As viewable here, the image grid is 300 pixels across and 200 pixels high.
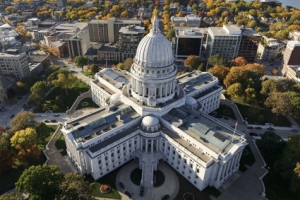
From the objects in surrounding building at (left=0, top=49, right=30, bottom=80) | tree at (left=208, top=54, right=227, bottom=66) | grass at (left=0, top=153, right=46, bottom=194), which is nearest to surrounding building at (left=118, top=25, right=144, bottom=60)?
tree at (left=208, top=54, right=227, bottom=66)

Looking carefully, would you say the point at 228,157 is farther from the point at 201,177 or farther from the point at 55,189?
the point at 55,189

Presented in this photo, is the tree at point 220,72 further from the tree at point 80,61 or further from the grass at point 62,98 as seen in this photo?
the tree at point 80,61

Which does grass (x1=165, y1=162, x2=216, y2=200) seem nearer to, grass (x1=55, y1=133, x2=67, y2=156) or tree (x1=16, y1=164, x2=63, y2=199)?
tree (x1=16, y1=164, x2=63, y2=199)

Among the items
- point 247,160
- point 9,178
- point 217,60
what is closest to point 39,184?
point 9,178

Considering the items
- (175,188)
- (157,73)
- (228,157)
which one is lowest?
(175,188)

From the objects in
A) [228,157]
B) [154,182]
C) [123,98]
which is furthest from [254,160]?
[123,98]

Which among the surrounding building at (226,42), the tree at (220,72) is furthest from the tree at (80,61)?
the surrounding building at (226,42)

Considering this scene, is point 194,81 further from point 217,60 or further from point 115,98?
point 217,60
